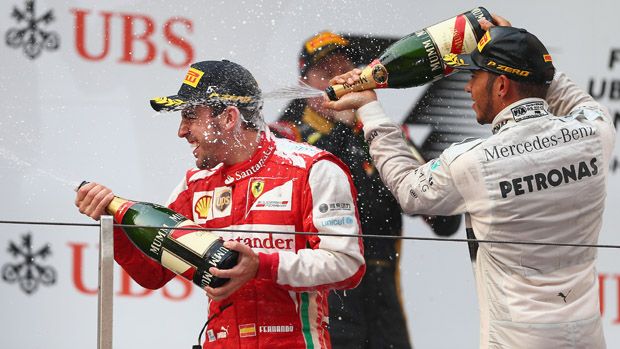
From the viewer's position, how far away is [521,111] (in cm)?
255

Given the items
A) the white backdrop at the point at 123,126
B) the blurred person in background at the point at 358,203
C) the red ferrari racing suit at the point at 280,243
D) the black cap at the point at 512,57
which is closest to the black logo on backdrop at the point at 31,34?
the white backdrop at the point at 123,126

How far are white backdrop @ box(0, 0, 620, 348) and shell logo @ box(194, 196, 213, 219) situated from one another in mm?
930

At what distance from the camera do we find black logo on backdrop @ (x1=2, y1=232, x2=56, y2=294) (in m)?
3.53

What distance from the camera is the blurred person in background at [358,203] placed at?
3607mm

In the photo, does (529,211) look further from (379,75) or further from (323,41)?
(323,41)

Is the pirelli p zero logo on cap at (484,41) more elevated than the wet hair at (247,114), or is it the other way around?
the pirelli p zero logo on cap at (484,41)

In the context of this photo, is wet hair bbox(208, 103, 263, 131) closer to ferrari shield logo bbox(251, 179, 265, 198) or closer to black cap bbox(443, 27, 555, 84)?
ferrari shield logo bbox(251, 179, 265, 198)

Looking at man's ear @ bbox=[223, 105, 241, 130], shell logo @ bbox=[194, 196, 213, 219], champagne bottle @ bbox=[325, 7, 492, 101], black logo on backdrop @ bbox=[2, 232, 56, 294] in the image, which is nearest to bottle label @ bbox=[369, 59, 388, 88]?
champagne bottle @ bbox=[325, 7, 492, 101]

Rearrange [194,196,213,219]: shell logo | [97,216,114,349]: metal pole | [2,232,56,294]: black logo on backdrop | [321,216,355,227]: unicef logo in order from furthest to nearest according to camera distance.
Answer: [2,232,56,294]: black logo on backdrop, [194,196,213,219]: shell logo, [321,216,355,227]: unicef logo, [97,216,114,349]: metal pole

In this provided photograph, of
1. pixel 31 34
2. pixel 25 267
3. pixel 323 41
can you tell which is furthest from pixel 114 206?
pixel 323 41

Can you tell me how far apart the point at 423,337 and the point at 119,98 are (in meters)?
1.14

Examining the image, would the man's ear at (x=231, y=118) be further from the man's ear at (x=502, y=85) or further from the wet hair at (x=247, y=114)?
the man's ear at (x=502, y=85)

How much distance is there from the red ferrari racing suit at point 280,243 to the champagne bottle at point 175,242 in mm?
78

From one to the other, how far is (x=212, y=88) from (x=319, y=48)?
117cm
